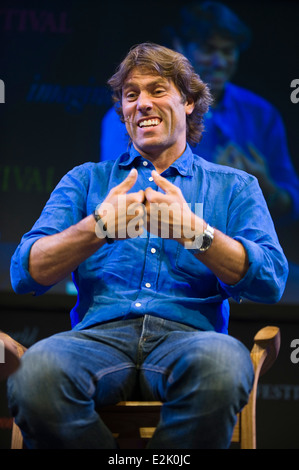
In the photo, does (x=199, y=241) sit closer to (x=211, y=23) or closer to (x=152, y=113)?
(x=152, y=113)

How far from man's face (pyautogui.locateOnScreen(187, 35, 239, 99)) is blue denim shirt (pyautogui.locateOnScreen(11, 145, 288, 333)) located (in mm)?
1426

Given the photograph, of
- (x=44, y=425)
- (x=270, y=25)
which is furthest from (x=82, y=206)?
(x=270, y=25)

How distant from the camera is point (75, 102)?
311cm

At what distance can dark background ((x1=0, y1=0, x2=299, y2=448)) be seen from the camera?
3.02 m

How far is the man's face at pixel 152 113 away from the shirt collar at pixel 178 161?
2 cm

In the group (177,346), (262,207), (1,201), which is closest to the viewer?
(177,346)

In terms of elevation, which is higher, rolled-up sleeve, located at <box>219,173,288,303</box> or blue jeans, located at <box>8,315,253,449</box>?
rolled-up sleeve, located at <box>219,173,288,303</box>

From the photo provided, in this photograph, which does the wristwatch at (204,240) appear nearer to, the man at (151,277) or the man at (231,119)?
the man at (151,277)

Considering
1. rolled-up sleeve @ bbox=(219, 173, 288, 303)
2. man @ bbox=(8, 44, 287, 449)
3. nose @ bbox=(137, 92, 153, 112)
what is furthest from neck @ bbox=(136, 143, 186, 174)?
rolled-up sleeve @ bbox=(219, 173, 288, 303)

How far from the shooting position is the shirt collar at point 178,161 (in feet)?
5.90

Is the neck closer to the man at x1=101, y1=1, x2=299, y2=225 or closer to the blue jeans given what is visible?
the blue jeans
